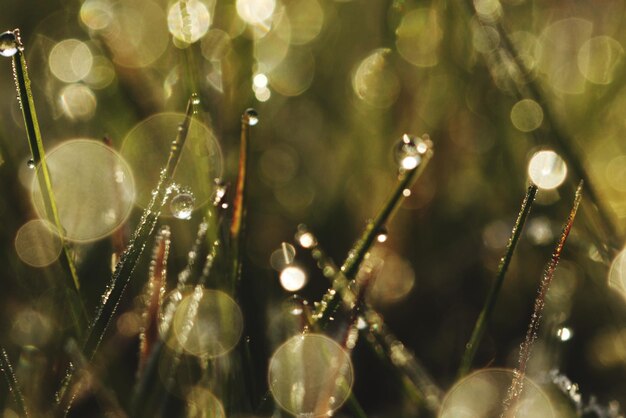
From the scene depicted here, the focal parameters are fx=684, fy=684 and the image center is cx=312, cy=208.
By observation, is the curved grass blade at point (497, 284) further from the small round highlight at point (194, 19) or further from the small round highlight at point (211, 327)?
the small round highlight at point (194, 19)

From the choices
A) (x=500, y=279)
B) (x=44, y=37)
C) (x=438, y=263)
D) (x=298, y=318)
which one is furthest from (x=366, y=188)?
(x=44, y=37)

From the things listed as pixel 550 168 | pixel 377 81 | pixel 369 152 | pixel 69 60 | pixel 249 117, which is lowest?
pixel 550 168

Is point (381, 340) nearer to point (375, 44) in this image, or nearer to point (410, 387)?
point (410, 387)

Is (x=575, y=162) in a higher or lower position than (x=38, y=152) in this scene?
lower

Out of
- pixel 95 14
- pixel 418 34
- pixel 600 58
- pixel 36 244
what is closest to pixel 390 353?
pixel 36 244

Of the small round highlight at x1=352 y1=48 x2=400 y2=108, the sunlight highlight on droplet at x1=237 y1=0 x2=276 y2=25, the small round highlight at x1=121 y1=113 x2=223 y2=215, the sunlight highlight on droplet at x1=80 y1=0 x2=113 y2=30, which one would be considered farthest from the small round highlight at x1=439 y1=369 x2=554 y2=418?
the sunlight highlight on droplet at x1=80 y1=0 x2=113 y2=30

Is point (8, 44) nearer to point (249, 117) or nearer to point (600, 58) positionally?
point (249, 117)
